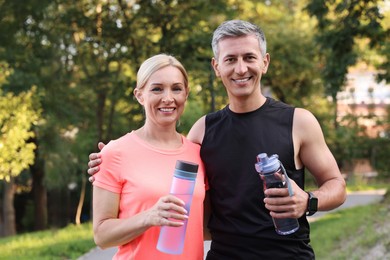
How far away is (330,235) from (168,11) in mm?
7187

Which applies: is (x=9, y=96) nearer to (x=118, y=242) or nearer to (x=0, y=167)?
→ (x=0, y=167)

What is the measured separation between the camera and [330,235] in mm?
10859

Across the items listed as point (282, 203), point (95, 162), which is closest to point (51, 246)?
point (95, 162)

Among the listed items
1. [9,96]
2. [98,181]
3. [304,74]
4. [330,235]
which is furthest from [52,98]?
[98,181]

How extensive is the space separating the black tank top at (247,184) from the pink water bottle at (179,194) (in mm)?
371

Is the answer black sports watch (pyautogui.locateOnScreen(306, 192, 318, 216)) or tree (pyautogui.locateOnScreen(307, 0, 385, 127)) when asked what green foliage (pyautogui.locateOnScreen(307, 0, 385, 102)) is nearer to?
tree (pyautogui.locateOnScreen(307, 0, 385, 127))

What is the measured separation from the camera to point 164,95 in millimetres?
3027

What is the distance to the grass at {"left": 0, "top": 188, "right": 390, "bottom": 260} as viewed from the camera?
9241mm

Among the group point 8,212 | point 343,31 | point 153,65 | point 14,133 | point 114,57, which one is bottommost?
point 8,212

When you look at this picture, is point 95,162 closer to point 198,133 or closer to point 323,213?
point 198,133

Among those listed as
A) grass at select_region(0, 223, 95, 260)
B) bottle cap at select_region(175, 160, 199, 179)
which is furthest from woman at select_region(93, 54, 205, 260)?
grass at select_region(0, 223, 95, 260)

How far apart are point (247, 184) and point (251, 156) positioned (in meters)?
0.14

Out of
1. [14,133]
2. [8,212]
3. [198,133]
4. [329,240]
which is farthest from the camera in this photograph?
[8,212]

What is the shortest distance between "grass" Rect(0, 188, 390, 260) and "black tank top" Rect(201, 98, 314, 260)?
5.82 meters
